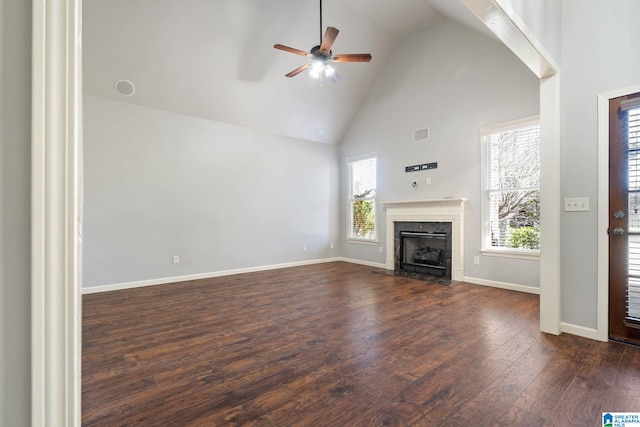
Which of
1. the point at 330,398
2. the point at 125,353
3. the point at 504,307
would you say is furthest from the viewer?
the point at 504,307

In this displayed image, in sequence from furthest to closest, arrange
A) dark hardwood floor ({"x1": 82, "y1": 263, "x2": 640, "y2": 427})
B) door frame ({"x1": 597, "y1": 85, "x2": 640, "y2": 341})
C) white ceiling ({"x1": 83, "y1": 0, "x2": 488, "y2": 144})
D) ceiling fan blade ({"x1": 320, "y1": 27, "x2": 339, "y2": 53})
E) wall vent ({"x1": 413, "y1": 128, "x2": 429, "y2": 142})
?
wall vent ({"x1": 413, "y1": 128, "x2": 429, "y2": 142})
white ceiling ({"x1": 83, "y1": 0, "x2": 488, "y2": 144})
ceiling fan blade ({"x1": 320, "y1": 27, "x2": 339, "y2": 53})
door frame ({"x1": 597, "y1": 85, "x2": 640, "y2": 341})
dark hardwood floor ({"x1": 82, "y1": 263, "x2": 640, "y2": 427})

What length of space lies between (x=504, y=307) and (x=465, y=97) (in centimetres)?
321

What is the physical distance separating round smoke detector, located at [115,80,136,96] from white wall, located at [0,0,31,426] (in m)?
4.44

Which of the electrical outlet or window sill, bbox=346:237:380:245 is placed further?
window sill, bbox=346:237:380:245

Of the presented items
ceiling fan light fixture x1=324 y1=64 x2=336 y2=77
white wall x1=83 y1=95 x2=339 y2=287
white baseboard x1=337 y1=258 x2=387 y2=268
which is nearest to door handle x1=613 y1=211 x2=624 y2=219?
ceiling fan light fixture x1=324 y1=64 x2=336 y2=77

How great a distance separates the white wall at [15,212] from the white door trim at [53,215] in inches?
1.0

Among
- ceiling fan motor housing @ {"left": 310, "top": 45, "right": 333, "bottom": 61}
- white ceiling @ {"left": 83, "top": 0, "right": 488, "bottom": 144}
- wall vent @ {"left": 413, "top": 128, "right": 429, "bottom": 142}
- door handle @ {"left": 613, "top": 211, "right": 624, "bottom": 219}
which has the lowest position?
door handle @ {"left": 613, "top": 211, "right": 624, "bottom": 219}

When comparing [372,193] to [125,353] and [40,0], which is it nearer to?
[125,353]

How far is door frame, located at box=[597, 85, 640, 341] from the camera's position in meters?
2.46

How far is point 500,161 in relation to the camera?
4.36 meters

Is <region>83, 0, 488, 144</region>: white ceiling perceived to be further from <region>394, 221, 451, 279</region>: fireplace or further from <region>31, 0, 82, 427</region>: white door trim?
<region>31, 0, 82, 427</region>: white door trim

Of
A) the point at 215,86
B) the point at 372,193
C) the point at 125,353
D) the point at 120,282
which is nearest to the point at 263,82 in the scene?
the point at 215,86

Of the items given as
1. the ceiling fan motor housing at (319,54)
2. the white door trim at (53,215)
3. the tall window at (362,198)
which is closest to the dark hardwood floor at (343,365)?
the white door trim at (53,215)

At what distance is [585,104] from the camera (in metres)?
2.58
